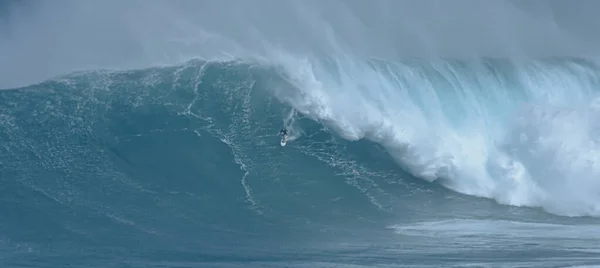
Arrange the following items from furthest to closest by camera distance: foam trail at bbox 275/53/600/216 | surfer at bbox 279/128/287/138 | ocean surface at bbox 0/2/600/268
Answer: surfer at bbox 279/128/287/138, foam trail at bbox 275/53/600/216, ocean surface at bbox 0/2/600/268

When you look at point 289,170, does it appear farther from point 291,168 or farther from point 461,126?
point 461,126

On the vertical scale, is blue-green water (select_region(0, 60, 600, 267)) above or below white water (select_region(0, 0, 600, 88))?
below

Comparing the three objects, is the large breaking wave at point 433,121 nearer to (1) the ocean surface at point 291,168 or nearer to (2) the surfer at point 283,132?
(1) the ocean surface at point 291,168

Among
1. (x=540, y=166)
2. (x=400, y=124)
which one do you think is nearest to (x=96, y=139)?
(x=400, y=124)

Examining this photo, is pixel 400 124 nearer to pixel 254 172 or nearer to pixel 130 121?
pixel 254 172

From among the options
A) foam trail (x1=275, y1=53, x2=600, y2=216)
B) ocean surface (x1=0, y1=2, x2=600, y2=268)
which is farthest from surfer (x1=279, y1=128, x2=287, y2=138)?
foam trail (x1=275, y1=53, x2=600, y2=216)

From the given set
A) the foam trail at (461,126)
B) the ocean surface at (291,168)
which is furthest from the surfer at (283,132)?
the foam trail at (461,126)

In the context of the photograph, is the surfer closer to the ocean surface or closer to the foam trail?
the ocean surface
